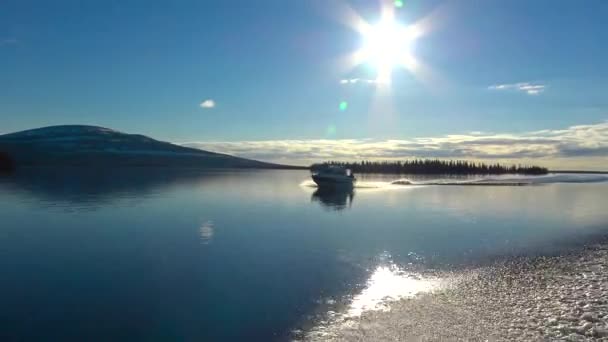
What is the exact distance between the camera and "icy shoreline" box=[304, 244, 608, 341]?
11.6 meters

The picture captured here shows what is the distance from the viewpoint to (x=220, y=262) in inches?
818

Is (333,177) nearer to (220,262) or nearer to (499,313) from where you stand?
(220,262)

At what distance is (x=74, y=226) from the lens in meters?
31.5

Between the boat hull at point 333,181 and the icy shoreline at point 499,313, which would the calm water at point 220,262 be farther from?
the boat hull at point 333,181

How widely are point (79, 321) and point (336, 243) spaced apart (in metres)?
15.9

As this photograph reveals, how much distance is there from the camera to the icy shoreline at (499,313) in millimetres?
11594

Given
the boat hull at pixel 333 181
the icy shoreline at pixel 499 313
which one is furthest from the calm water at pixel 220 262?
the boat hull at pixel 333 181

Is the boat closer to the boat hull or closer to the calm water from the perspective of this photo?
the boat hull

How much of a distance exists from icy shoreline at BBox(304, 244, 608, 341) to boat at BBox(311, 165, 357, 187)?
210ft

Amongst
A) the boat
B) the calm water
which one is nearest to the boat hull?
the boat

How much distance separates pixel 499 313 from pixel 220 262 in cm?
1269

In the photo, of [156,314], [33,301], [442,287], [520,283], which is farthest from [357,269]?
[33,301]

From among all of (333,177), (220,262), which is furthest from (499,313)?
(333,177)

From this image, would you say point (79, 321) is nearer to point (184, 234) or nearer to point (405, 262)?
point (405, 262)
